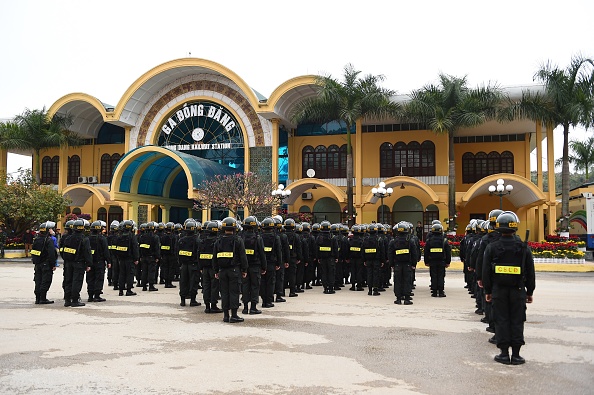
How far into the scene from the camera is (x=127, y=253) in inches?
569

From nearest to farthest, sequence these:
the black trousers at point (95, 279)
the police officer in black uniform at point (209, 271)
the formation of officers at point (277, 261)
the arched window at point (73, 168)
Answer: the formation of officers at point (277, 261) → the police officer in black uniform at point (209, 271) → the black trousers at point (95, 279) → the arched window at point (73, 168)

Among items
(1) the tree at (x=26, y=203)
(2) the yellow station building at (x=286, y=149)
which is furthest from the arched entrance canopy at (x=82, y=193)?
(1) the tree at (x=26, y=203)

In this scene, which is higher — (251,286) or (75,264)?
(75,264)

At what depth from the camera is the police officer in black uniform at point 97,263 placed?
13039 millimetres

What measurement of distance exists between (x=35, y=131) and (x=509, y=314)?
109 feet

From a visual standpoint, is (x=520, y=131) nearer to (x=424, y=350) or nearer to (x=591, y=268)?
(x=591, y=268)

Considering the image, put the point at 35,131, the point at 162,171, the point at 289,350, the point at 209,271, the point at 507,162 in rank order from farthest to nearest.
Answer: the point at 162,171 → the point at 35,131 → the point at 507,162 → the point at 209,271 → the point at 289,350

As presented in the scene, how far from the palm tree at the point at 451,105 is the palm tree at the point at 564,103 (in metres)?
1.00

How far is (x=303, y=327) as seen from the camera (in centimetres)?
949

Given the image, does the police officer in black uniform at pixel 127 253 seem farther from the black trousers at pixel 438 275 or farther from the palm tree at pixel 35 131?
the palm tree at pixel 35 131

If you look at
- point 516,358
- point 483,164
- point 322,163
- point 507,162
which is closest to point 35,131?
point 322,163

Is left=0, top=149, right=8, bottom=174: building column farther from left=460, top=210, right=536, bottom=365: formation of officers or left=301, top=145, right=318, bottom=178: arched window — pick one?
left=460, top=210, right=536, bottom=365: formation of officers

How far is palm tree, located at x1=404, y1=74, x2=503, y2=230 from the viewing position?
27.4 metres

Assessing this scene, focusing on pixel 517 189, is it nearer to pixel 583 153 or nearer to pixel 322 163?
pixel 322 163
